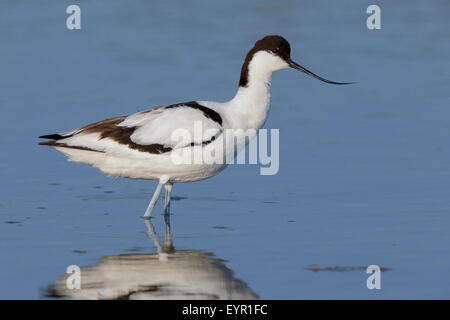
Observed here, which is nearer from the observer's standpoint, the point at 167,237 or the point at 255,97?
the point at 167,237

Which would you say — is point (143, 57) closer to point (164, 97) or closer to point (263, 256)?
point (164, 97)

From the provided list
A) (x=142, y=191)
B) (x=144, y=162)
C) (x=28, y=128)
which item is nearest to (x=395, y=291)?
(x=144, y=162)

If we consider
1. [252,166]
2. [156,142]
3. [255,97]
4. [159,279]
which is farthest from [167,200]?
[159,279]

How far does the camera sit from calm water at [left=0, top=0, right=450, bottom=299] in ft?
26.9

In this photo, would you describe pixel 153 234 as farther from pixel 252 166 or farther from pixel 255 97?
pixel 252 166

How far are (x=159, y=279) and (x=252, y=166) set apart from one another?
3.81 m

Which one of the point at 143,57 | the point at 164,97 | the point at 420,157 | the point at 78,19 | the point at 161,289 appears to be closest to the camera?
the point at 161,289

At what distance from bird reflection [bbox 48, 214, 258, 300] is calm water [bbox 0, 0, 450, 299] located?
32 millimetres

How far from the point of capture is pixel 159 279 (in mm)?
7828

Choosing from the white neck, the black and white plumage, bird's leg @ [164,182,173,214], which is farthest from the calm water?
the white neck

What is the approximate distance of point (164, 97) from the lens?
46.0 feet

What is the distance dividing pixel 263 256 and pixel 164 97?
19.6 feet

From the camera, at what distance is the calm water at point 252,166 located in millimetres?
8195
